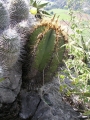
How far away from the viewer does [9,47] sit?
76.7 inches

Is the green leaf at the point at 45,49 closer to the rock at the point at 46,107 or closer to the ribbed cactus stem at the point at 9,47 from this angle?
the ribbed cactus stem at the point at 9,47

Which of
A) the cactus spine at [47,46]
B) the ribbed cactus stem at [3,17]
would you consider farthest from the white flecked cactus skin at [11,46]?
the cactus spine at [47,46]

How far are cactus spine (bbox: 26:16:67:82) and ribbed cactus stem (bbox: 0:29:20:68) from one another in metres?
0.18

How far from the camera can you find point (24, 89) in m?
2.32

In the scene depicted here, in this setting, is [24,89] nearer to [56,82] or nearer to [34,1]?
[56,82]

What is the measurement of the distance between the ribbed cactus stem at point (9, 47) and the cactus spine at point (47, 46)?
Answer: 178mm

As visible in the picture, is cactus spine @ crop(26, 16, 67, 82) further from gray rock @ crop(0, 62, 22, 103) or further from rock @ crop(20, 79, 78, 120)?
rock @ crop(20, 79, 78, 120)

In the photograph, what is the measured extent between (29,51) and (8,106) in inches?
20.5

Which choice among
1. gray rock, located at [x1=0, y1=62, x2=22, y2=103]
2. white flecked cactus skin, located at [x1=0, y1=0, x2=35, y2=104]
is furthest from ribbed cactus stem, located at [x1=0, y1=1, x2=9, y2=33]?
gray rock, located at [x1=0, y1=62, x2=22, y2=103]

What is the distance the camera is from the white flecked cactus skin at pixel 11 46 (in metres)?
1.97

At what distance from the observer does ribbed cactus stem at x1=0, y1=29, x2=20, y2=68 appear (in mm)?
1948

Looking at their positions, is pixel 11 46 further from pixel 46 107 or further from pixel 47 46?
pixel 46 107

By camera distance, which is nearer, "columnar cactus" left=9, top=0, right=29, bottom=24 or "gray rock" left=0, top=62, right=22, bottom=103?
"gray rock" left=0, top=62, right=22, bottom=103

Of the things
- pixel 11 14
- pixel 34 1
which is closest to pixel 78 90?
pixel 11 14
